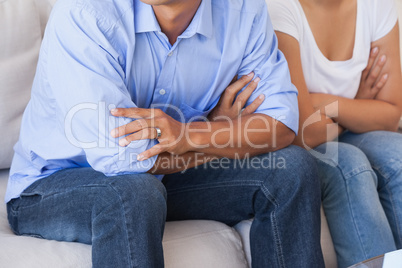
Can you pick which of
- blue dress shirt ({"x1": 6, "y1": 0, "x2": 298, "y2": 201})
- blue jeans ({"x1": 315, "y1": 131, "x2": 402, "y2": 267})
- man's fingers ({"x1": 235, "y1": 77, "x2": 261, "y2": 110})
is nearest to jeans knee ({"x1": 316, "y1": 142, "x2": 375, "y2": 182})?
blue jeans ({"x1": 315, "y1": 131, "x2": 402, "y2": 267})

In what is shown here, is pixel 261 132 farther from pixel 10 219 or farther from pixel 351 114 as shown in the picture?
pixel 10 219

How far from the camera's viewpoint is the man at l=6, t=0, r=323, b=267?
1130 mm

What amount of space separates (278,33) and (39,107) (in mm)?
722

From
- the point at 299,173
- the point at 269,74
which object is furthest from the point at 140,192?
the point at 269,74

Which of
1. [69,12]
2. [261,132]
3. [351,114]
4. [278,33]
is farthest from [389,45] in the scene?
[69,12]

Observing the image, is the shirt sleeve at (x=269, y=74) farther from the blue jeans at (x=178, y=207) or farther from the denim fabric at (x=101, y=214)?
the denim fabric at (x=101, y=214)

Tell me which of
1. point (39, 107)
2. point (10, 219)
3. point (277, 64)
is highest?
point (277, 64)

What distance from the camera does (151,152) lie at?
1.19 metres

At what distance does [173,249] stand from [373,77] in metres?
0.93

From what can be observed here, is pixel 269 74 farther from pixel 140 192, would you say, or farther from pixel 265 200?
pixel 140 192

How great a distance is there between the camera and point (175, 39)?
4.40ft

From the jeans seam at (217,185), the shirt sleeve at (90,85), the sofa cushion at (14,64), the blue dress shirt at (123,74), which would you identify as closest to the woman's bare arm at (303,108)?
the blue dress shirt at (123,74)

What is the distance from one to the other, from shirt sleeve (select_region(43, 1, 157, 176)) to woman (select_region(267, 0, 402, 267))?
585 millimetres
